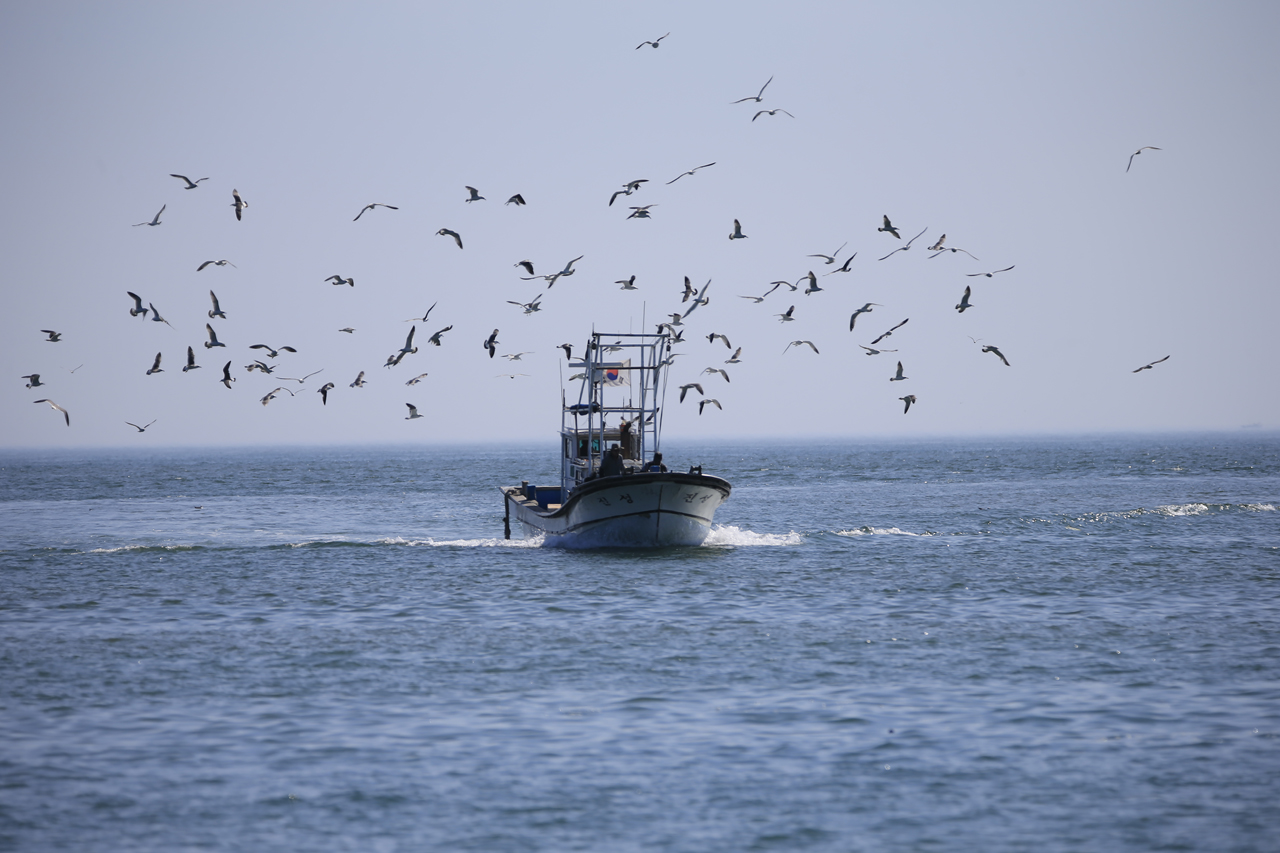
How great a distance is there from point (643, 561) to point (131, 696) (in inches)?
598

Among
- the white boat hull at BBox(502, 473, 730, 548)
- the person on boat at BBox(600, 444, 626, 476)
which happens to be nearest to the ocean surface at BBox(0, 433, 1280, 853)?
the white boat hull at BBox(502, 473, 730, 548)

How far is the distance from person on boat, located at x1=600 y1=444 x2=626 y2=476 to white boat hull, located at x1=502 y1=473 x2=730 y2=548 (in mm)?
435

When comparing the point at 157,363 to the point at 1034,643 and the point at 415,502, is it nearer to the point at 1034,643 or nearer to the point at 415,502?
the point at 1034,643

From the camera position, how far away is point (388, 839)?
9.89 metres

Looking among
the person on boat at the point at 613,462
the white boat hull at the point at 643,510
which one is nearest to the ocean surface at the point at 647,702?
the white boat hull at the point at 643,510

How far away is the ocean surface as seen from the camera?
1026cm

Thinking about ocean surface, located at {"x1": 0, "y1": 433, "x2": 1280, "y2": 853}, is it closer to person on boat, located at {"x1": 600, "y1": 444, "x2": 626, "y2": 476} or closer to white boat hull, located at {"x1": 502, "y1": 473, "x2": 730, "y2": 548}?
white boat hull, located at {"x1": 502, "y1": 473, "x2": 730, "y2": 548}

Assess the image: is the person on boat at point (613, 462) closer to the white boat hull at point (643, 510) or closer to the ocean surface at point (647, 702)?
the white boat hull at point (643, 510)

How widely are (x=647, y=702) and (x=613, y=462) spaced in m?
14.8

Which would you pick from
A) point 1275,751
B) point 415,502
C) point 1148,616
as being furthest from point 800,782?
point 415,502

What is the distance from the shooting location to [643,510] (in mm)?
29062

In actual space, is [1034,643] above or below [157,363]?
below

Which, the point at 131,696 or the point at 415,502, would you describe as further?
the point at 415,502

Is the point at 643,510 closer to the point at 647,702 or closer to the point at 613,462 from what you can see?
the point at 613,462
